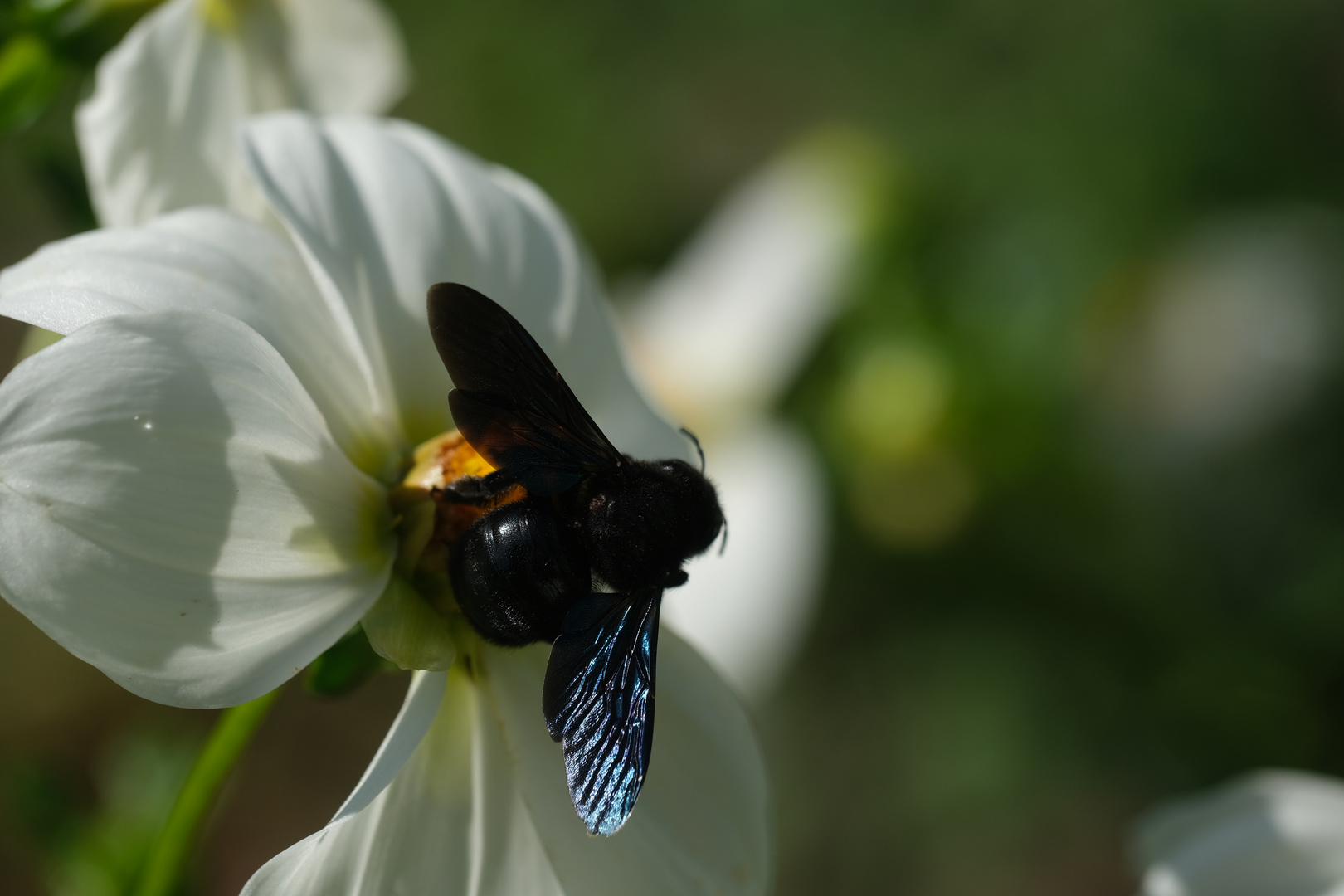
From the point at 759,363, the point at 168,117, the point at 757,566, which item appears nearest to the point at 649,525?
the point at 168,117

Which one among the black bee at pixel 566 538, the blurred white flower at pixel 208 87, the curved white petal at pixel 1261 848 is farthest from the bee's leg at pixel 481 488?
the curved white petal at pixel 1261 848

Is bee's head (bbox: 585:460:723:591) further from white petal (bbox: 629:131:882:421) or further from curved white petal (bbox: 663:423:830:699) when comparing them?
white petal (bbox: 629:131:882:421)

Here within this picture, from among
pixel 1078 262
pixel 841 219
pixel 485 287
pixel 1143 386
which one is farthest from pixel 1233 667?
pixel 485 287

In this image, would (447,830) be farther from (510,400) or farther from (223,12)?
(223,12)

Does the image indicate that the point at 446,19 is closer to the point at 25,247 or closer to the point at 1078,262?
the point at 25,247

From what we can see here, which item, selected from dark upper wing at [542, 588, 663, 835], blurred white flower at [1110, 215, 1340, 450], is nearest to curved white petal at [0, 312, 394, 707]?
dark upper wing at [542, 588, 663, 835]

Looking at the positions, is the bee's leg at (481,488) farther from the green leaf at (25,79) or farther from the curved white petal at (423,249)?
the green leaf at (25,79)
